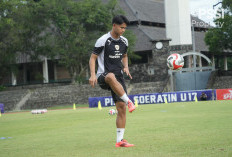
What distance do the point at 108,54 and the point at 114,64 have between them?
24 cm

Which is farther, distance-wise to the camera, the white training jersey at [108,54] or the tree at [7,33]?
the tree at [7,33]

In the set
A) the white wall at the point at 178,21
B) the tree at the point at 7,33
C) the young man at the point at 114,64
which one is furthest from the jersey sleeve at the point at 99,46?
the tree at the point at 7,33

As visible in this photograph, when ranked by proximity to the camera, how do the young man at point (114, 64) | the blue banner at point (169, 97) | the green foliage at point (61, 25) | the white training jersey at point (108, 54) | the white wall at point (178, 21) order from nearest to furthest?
the young man at point (114, 64)
the white training jersey at point (108, 54)
the blue banner at point (169, 97)
the white wall at point (178, 21)
the green foliage at point (61, 25)

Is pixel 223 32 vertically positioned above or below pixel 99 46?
above

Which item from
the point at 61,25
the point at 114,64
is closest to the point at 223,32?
the point at 61,25

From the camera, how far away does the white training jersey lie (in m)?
8.60

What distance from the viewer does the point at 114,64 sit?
8648 millimetres

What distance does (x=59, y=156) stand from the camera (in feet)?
24.2

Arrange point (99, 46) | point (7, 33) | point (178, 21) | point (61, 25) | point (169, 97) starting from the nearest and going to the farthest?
point (99, 46) → point (169, 97) → point (178, 21) → point (61, 25) → point (7, 33)

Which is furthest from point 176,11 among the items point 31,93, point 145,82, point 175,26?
point 31,93

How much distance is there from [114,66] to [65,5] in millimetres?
40781

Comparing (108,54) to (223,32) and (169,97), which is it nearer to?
(169,97)

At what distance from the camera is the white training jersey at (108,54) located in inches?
339

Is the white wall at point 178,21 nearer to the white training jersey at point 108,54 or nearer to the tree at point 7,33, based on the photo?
the tree at point 7,33
